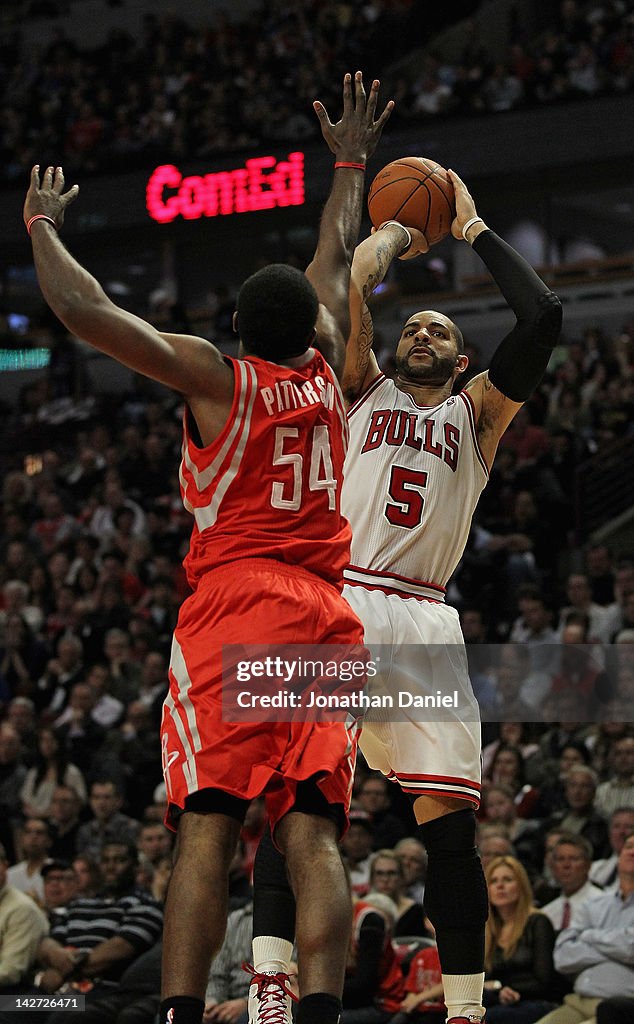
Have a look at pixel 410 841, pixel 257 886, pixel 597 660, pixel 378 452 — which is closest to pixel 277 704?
pixel 257 886

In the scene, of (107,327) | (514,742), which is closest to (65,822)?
(514,742)

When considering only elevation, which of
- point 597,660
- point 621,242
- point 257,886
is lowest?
point 257,886

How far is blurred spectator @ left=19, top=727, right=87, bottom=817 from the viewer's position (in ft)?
38.1

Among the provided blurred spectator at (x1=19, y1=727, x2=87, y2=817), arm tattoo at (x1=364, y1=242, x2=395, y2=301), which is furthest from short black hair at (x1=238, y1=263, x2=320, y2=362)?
blurred spectator at (x1=19, y1=727, x2=87, y2=817)

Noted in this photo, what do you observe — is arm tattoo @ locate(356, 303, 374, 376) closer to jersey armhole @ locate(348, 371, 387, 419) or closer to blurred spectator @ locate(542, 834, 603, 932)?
jersey armhole @ locate(348, 371, 387, 419)

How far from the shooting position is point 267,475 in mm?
4223

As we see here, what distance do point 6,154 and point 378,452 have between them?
741 inches

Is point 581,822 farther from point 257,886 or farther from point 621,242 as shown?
point 621,242

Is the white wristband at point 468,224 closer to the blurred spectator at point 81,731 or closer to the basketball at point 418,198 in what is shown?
the basketball at point 418,198

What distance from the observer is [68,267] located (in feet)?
12.8

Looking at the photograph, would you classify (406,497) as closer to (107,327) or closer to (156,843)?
(107,327)

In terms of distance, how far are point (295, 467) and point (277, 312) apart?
47cm

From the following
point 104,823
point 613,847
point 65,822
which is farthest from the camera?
point 65,822

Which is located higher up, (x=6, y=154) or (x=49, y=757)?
(x=6, y=154)
